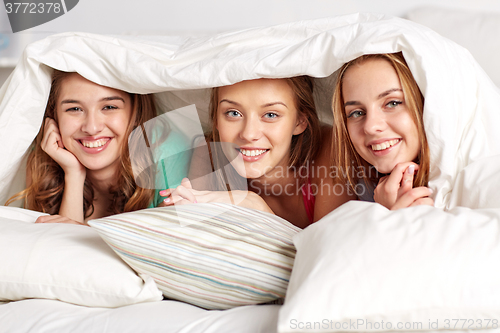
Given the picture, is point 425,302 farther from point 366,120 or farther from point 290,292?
point 366,120

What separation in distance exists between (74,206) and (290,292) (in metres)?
0.89

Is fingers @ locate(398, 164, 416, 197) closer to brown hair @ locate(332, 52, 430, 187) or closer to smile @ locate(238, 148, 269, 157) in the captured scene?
brown hair @ locate(332, 52, 430, 187)

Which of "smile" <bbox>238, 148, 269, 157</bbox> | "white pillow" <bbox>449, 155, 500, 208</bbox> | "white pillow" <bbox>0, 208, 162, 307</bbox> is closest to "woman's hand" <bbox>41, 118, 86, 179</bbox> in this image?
"white pillow" <bbox>0, 208, 162, 307</bbox>

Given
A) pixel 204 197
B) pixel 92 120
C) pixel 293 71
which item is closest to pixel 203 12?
pixel 92 120

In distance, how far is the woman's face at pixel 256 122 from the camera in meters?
1.04

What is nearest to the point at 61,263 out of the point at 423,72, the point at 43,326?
the point at 43,326

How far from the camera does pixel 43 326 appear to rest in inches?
27.2

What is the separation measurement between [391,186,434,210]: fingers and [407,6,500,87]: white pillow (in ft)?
1.82

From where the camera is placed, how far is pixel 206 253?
29.1 inches

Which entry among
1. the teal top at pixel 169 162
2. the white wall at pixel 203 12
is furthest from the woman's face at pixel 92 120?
the white wall at pixel 203 12

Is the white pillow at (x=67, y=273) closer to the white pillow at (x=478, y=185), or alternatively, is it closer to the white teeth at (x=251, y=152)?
the white teeth at (x=251, y=152)


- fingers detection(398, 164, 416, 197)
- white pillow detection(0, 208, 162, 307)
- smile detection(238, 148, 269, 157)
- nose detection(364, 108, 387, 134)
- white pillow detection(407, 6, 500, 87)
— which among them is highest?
white pillow detection(407, 6, 500, 87)

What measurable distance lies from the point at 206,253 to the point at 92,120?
62 centimetres

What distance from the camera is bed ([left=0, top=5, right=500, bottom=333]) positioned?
558 millimetres
